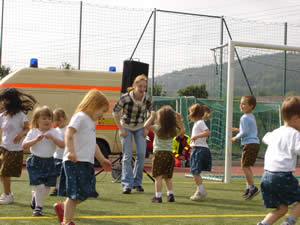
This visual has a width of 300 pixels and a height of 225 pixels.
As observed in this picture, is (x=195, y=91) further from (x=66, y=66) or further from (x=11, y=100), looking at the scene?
(x=11, y=100)

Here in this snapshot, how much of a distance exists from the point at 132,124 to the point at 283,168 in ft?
12.5

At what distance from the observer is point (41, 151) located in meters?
5.79

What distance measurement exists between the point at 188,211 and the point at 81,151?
80.4 inches

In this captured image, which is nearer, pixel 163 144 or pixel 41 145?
pixel 41 145

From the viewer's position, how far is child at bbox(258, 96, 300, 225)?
4.41 metres

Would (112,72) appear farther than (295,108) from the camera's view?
Yes

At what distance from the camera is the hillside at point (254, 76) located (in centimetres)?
1170

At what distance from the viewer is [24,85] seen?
1219 cm

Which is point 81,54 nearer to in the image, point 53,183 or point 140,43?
point 140,43

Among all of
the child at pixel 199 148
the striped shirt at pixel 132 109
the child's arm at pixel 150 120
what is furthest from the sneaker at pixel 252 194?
the striped shirt at pixel 132 109

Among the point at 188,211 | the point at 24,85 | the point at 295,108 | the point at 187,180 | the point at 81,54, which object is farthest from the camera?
the point at 81,54

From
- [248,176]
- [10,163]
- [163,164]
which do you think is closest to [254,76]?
[248,176]

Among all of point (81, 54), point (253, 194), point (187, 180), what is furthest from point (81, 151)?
point (81, 54)

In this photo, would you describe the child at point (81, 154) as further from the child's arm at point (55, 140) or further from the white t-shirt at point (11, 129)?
the white t-shirt at point (11, 129)
